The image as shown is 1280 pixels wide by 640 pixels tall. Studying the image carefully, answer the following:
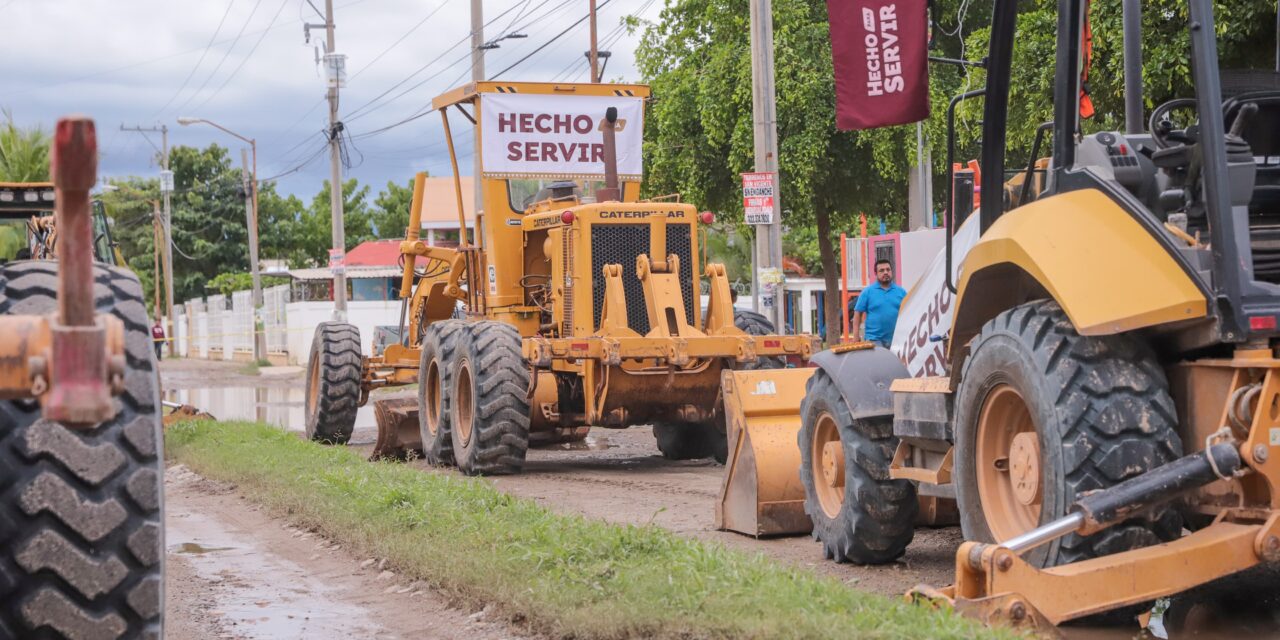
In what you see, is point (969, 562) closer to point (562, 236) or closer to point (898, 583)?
point (898, 583)

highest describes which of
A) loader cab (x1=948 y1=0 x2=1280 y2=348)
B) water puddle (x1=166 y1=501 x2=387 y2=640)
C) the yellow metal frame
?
loader cab (x1=948 y1=0 x2=1280 y2=348)

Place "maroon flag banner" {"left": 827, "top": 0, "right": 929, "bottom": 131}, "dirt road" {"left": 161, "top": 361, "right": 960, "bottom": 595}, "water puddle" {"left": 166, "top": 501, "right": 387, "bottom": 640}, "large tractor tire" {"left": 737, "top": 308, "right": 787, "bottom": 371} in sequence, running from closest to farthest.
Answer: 1. "maroon flag banner" {"left": 827, "top": 0, "right": 929, "bottom": 131}
2. "water puddle" {"left": 166, "top": 501, "right": 387, "bottom": 640}
3. "dirt road" {"left": 161, "top": 361, "right": 960, "bottom": 595}
4. "large tractor tire" {"left": 737, "top": 308, "right": 787, "bottom": 371}

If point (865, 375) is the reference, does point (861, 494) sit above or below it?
below

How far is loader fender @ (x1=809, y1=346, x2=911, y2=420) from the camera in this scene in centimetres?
819

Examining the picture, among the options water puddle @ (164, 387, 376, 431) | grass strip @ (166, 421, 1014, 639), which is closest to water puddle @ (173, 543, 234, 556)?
grass strip @ (166, 421, 1014, 639)

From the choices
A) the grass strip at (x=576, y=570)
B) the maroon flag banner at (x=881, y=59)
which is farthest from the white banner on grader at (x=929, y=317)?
the grass strip at (x=576, y=570)

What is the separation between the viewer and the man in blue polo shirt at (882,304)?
14.9m

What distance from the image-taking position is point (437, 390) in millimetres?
15891

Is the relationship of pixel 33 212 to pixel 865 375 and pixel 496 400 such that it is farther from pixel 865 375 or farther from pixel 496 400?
pixel 865 375

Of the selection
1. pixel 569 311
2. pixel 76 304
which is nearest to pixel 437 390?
pixel 569 311

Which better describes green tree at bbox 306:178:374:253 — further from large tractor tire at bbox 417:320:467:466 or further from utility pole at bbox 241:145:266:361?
large tractor tire at bbox 417:320:467:466

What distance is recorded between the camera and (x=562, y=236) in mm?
14781

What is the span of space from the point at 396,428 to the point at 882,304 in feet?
17.2

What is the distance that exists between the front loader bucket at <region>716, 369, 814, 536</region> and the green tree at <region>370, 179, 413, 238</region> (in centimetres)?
7802
